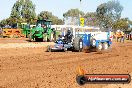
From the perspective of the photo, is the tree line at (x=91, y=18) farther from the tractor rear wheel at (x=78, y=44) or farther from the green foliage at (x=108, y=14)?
the tractor rear wheel at (x=78, y=44)

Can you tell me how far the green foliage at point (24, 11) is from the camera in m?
79.2

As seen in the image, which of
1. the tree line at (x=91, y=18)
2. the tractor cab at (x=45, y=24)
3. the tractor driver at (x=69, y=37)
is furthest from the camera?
the tree line at (x=91, y=18)

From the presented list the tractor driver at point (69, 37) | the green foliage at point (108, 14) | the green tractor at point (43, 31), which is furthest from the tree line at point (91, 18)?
the tractor driver at point (69, 37)

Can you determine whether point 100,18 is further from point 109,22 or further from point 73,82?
point 73,82

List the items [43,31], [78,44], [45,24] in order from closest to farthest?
[78,44] → [43,31] → [45,24]

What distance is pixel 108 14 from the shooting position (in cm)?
9388

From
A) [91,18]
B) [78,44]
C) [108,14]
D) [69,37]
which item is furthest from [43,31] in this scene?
[108,14]

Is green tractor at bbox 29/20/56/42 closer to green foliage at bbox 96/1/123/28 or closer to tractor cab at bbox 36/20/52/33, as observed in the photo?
tractor cab at bbox 36/20/52/33

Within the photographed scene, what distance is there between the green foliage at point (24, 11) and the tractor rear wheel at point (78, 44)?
58269 mm

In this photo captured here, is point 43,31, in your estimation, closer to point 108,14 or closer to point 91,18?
point 91,18

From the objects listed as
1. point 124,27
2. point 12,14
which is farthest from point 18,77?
point 124,27

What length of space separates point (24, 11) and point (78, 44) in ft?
198

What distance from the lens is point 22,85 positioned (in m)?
9.11

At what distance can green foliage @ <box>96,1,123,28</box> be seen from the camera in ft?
284
